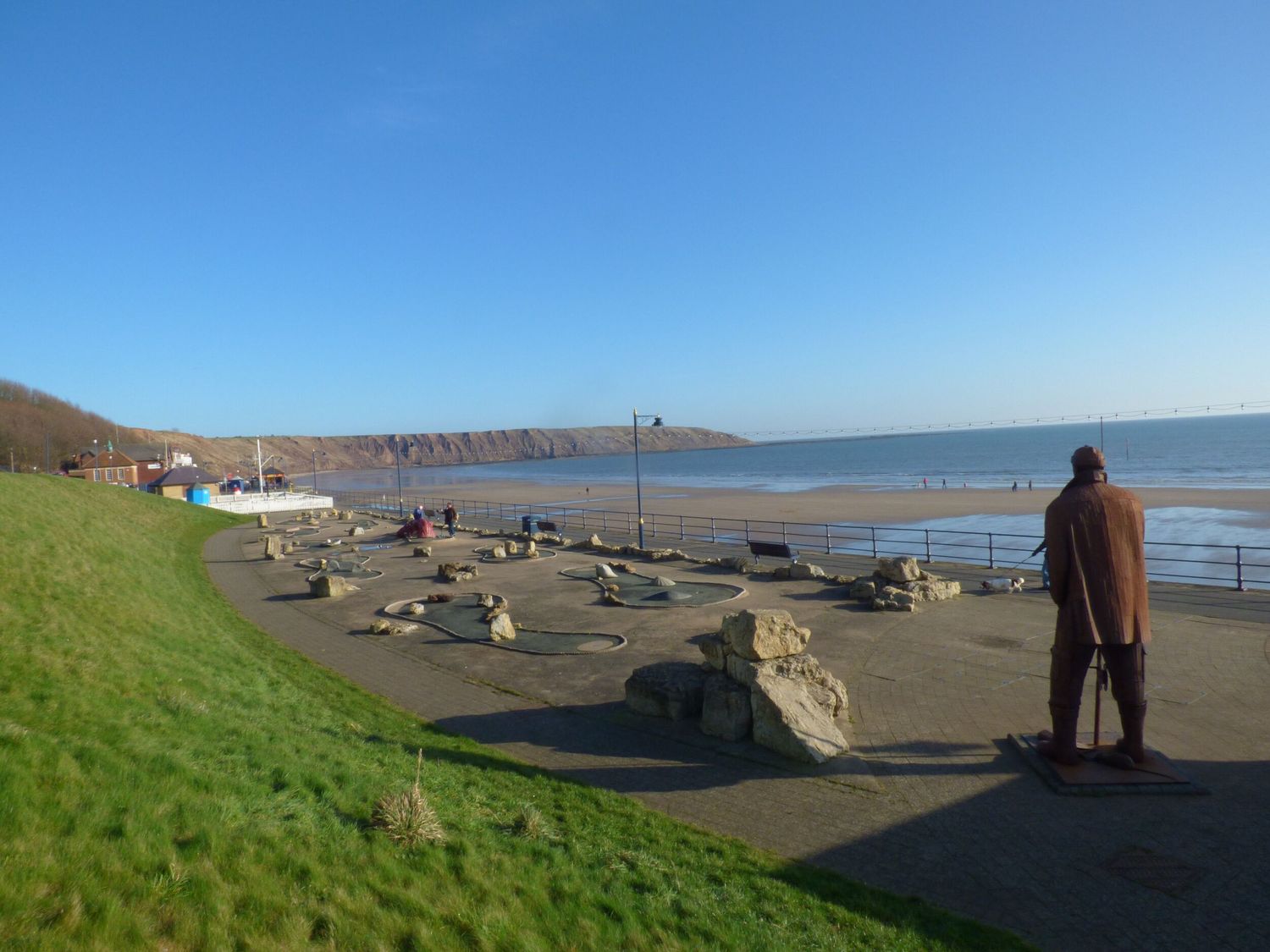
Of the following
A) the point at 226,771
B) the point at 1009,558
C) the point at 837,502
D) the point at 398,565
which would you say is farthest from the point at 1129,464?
the point at 226,771

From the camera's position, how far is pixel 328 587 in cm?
2105

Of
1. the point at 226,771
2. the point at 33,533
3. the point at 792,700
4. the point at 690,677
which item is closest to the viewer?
the point at 226,771

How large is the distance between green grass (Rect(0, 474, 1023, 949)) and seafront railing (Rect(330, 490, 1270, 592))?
12.7 m

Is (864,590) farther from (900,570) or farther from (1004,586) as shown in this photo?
(1004,586)

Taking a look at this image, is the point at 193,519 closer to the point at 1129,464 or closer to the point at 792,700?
the point at 792,700

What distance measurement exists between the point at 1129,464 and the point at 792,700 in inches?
3688

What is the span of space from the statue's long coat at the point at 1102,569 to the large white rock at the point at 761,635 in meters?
3.27

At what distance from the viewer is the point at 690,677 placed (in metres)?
10.3

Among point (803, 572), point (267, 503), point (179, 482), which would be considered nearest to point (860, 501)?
point (803, 572)

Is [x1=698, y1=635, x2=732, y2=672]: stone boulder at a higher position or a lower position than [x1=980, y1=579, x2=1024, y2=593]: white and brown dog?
higher

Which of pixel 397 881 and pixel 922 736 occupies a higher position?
pixel 397 881

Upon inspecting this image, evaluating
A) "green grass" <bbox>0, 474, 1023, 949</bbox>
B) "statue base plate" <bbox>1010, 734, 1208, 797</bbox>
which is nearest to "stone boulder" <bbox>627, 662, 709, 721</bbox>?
"green grass" <bbox>0, 474, 1023, 949</bbox>

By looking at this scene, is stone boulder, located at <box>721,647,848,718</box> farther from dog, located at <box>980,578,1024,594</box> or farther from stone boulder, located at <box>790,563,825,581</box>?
stone boulder, located at <box>790,563,825,581</box>

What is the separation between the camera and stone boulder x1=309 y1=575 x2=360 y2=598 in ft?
69.1
